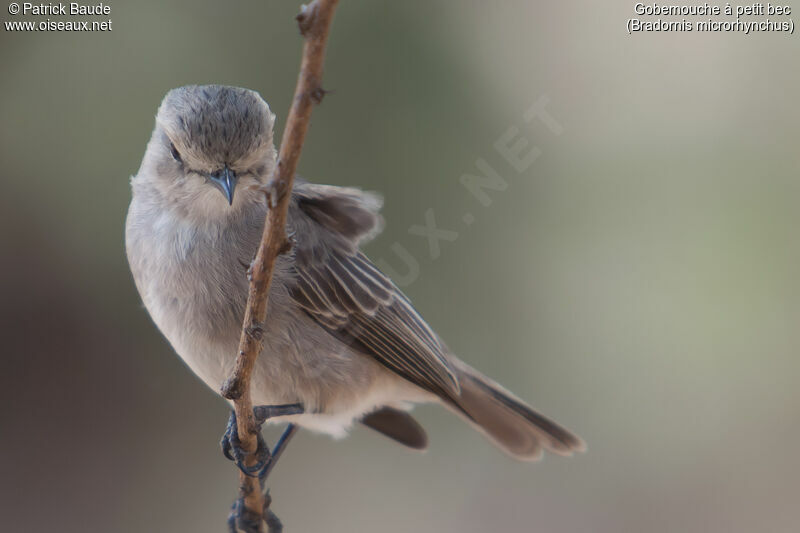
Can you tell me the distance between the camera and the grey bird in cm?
356

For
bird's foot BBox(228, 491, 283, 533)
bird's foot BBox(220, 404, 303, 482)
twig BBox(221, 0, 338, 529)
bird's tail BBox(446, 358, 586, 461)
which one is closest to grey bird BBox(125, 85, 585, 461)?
bird's foot BBox(220, 404, 303, 482)

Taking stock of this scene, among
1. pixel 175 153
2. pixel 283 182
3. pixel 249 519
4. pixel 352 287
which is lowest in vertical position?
pixel 249 519

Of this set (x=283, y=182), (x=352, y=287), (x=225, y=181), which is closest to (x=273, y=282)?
(x=352, y=287)

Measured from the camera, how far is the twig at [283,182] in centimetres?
194

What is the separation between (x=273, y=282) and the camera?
377cm

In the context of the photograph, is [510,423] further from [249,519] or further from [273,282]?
[273,282]

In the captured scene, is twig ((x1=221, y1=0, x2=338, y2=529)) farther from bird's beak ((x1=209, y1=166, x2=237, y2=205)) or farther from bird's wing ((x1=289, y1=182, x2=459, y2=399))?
bird's wing ((x1=289, y1=182, x2=459, y2=399))

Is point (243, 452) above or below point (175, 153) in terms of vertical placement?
below

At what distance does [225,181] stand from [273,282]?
60cm

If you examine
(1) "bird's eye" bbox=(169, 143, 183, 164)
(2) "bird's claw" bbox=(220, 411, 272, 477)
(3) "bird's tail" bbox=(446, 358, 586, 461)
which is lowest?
(3) "bird's tail" bbox=(446, 358, 586, 461)

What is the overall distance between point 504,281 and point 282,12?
2.50m

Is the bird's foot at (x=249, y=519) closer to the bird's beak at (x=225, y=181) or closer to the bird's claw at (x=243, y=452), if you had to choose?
the bird's claw at (x=243, y=452)

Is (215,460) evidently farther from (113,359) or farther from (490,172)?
(490,172)

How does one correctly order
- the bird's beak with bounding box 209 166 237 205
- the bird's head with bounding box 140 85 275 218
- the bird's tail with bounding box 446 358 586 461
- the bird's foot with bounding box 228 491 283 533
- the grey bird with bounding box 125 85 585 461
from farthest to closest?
the bird's tail with bounding box 446 358 586 461 → the bird's foot with bounding box 228 491 283 533 → the grey bird with bounding box 125 85 585 461 → the bird's head with bounding box 140 85 275 218 → the bird's beak with bounding box 209 166 237 205
